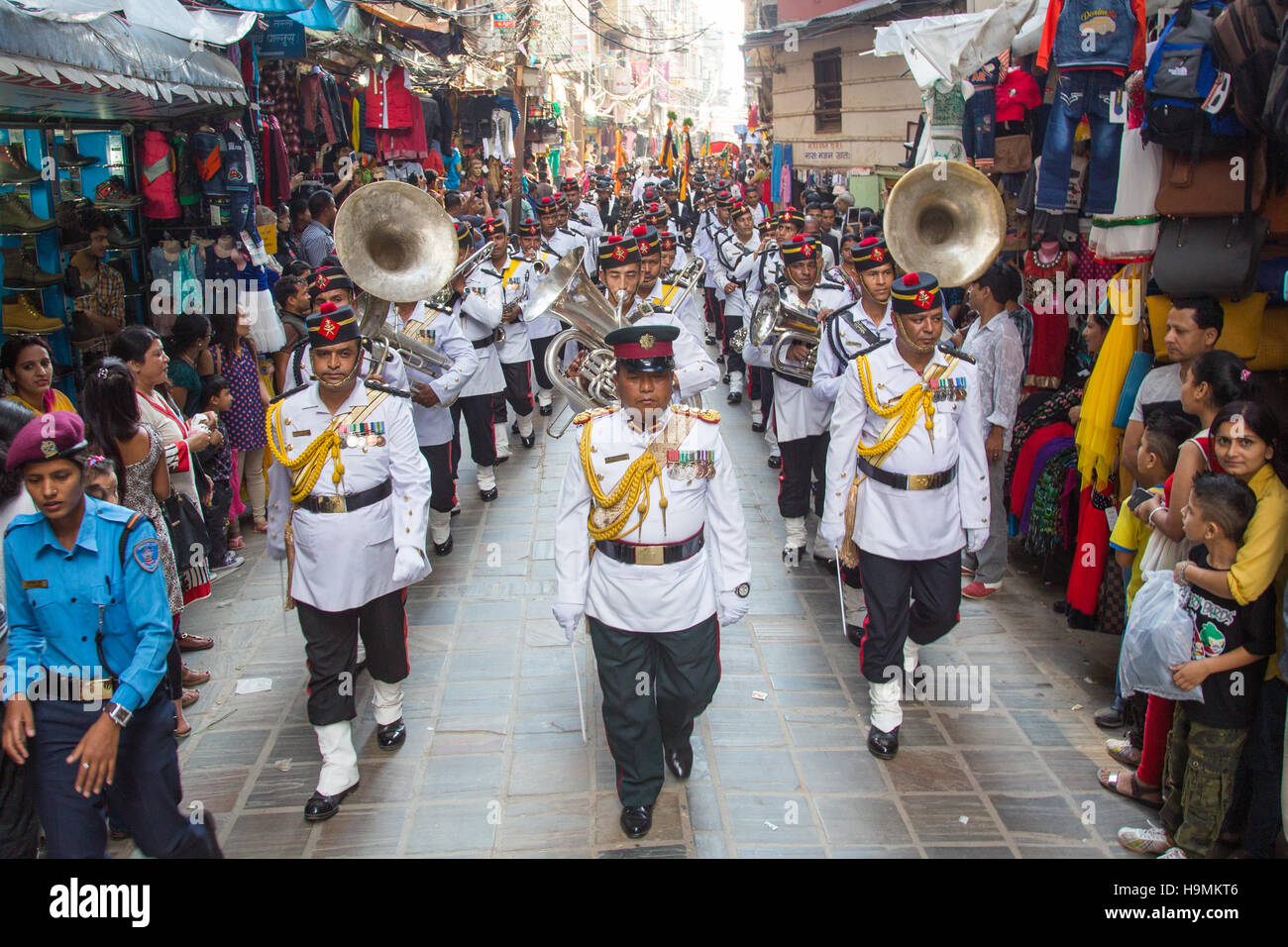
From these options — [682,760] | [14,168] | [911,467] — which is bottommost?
→ [682,760]

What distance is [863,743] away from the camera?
496 centimetres

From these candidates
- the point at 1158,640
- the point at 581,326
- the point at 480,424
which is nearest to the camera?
the point at 1158,640

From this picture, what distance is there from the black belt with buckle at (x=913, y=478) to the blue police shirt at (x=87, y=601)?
124 inches

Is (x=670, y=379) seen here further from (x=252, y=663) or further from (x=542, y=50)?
(x=542, y=50)

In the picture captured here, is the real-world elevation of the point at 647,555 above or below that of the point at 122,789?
above

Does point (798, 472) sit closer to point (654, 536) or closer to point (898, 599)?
point (898, 599)

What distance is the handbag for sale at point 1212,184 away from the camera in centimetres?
457

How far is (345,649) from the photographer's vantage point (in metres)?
4.59

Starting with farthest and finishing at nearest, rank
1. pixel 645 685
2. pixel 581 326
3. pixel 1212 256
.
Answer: pixel 581 326
pixel 1212 256
pixel 645 685

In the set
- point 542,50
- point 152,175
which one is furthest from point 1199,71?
point 542,50

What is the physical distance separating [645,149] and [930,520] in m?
65.1

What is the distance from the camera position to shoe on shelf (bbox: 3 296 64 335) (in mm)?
6703

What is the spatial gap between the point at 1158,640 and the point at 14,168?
23.8ft

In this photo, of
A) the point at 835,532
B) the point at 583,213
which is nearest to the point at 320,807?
the point at 835,532
